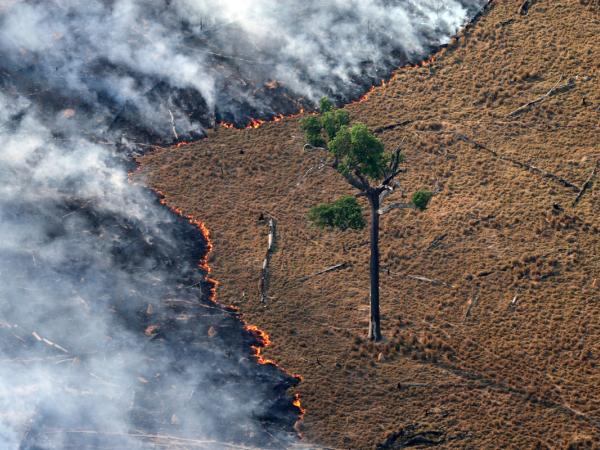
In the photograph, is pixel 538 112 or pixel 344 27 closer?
pixel 538 112

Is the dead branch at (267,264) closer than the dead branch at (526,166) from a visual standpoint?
Yes

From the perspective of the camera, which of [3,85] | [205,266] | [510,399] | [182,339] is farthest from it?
[3,85]

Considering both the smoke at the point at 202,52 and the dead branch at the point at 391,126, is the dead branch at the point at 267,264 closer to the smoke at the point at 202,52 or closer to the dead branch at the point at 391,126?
the dead branch at the point at 391,126

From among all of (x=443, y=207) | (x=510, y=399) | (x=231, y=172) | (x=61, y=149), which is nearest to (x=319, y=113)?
(x=231, y=172)

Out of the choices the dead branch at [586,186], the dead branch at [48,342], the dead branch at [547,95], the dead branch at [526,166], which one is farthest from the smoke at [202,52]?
the dead branch at [48,342]

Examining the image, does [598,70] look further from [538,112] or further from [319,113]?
[319,113]

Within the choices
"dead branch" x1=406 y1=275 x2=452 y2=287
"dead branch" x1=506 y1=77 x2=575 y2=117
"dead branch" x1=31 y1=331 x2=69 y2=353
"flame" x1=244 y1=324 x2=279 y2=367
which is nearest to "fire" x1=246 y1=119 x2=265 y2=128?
"dead branch" x1=506 y1=77 x2=575 y2=117
